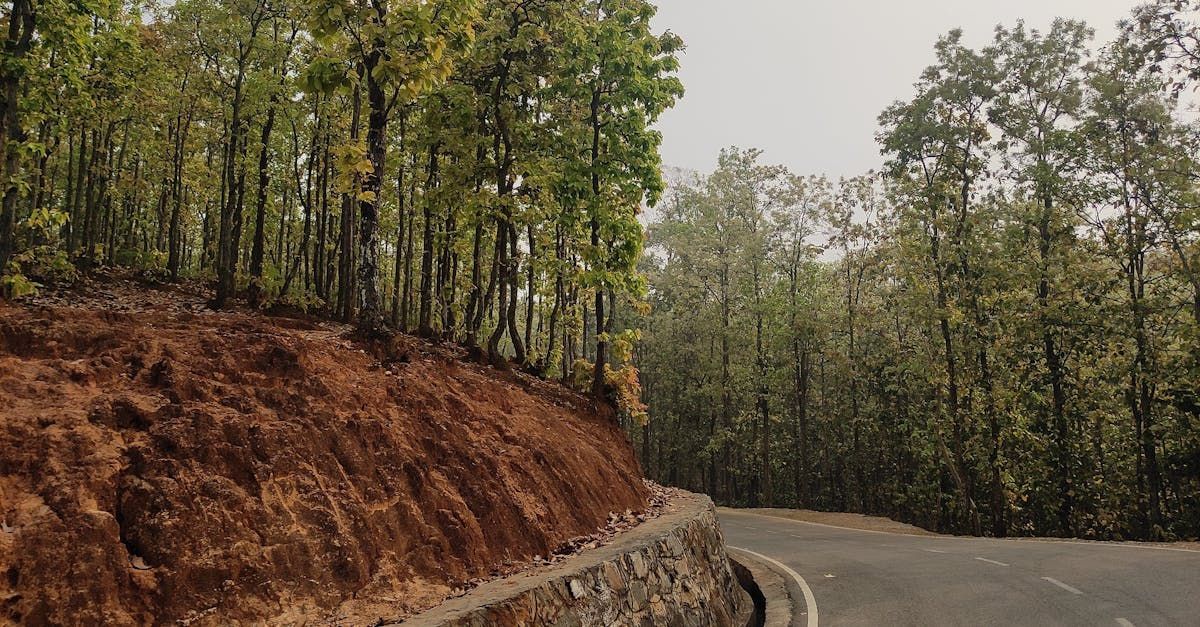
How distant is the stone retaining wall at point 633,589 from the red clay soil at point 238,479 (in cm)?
65

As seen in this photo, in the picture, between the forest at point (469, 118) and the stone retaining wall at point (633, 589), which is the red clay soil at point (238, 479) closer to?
the stone retaining wall at point (633, 589)

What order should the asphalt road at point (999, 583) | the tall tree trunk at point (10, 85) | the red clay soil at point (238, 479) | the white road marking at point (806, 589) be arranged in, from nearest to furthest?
the red clay soil at point (238, 479)
the tall tree trunk at point (10, 85)
the asphalt road at point (999, 583)
the white road marking at point (806, 589)

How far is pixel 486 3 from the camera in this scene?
14648 mm

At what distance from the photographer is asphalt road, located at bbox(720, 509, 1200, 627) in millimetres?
9375

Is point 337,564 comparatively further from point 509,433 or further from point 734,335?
point 734,335

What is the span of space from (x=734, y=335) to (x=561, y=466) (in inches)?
1223

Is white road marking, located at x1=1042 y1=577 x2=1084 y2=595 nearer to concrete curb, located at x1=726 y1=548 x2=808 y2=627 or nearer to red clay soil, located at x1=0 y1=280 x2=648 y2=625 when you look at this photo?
concrete curb, located at x1=726 y1=548 x2=808 y2=627

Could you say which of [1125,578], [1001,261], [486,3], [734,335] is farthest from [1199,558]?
[734,335]

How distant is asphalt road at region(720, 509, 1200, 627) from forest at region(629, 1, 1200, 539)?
997 centimetres

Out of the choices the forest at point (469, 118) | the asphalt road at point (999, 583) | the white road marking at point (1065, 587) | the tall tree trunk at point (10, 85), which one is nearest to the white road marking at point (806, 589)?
the asphalt road at point (999, 583)

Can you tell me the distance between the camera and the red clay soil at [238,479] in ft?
15.4

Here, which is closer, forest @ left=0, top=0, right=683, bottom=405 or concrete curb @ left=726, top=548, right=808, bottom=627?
concrete curb @ left=726, top=548, right=808, bottom=627

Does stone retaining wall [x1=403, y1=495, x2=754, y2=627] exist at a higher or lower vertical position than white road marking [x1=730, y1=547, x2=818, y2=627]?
higher

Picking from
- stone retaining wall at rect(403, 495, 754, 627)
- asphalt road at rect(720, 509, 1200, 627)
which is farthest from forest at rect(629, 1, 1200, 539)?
stone retaining wall at rect(403, 495, 754, 627)
